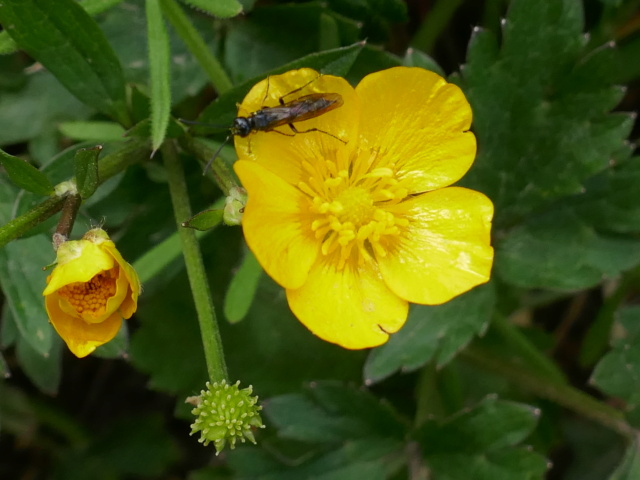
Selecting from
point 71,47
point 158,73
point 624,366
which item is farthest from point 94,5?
point 624,366

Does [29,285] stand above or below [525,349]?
above

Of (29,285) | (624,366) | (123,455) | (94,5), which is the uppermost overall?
(94,5)

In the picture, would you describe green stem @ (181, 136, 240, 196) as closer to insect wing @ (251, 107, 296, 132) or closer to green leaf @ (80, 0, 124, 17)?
insect wing @ (251, 107, 296, 132)

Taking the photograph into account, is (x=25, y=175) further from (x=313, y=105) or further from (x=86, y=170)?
(x=313, y=105)

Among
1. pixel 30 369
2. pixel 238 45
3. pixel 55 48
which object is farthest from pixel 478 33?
pixel 30 369

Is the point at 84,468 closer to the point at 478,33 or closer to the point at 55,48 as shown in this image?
the point at 55,48
